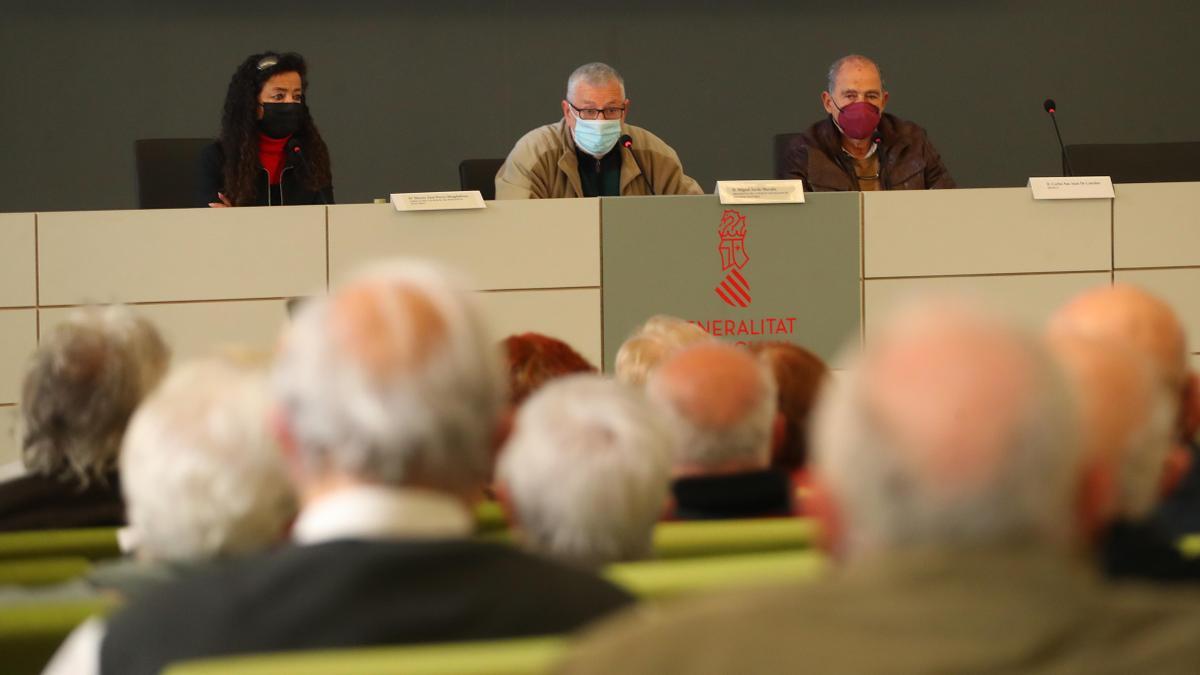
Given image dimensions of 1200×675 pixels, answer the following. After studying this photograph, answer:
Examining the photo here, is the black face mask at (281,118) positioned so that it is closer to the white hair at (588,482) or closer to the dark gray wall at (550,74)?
the dark gray wall at (550,74)

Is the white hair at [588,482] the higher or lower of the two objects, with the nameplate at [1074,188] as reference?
lower

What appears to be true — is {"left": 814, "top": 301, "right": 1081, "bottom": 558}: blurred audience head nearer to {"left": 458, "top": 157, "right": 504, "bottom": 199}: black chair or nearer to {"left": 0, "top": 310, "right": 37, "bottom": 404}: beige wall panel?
{"left": 0, "top": 310, "right": 37, "bottom": 404}: beige wall panel

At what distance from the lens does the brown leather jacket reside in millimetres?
5867

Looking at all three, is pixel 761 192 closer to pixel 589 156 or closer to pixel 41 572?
pixel 589 156

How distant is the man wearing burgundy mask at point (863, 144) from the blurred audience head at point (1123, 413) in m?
4.31

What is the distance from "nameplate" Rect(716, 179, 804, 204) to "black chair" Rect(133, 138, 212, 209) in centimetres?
186

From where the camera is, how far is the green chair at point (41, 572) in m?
1.92

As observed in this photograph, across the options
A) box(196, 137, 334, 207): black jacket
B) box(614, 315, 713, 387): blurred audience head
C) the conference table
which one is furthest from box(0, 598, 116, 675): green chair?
box(196, 137, 334, 207): black jacket

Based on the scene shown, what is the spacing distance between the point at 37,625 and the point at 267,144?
4333 millimetres

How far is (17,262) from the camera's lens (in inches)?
205

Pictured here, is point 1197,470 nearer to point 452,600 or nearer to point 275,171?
point 452,600

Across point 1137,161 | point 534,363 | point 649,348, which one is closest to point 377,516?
point 534,363

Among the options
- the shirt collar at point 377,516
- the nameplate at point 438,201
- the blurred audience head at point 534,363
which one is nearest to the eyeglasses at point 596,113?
the nameplate at point 438,201

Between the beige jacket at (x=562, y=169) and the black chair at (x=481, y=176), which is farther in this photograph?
the black chair at (x=481, y=176)
